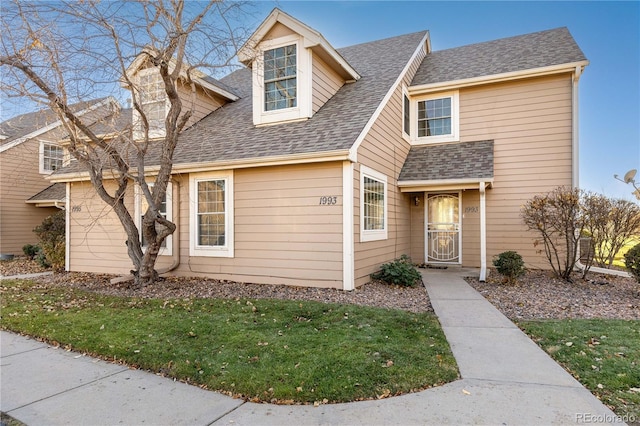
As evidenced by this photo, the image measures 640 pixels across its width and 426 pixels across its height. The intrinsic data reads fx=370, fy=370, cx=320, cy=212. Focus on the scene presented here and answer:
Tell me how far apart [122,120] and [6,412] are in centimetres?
1047

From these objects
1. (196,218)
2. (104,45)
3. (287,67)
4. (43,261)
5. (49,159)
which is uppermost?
(287,67)

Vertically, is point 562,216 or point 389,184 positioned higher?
point 389,184

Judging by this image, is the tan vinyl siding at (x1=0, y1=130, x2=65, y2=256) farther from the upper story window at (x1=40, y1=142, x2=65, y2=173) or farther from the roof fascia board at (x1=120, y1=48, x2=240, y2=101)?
the roof fascia board at (x1=120, y1=48, x2=240, y2=101)

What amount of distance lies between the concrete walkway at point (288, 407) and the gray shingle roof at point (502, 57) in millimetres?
8838

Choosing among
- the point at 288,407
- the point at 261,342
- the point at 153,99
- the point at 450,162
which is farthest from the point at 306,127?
the point at 288,407

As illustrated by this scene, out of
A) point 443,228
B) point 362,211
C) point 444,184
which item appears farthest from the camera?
point 443,228

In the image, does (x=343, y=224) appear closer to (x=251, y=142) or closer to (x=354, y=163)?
(x=354, y=163)

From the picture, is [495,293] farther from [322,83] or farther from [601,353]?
[322,83]

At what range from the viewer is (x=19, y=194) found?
15.3 meters

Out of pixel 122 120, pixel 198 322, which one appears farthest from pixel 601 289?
pixel 122 120

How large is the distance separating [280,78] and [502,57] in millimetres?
7078

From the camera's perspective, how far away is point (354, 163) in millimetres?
7508

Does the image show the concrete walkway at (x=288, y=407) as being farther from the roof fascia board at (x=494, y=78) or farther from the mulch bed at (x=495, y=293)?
the roof fascia board at (x=494, y=78)

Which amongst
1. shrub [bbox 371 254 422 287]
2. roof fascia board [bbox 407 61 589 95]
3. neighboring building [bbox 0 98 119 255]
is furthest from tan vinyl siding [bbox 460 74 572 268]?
neighboring building [bbox 0 98 119 255]
